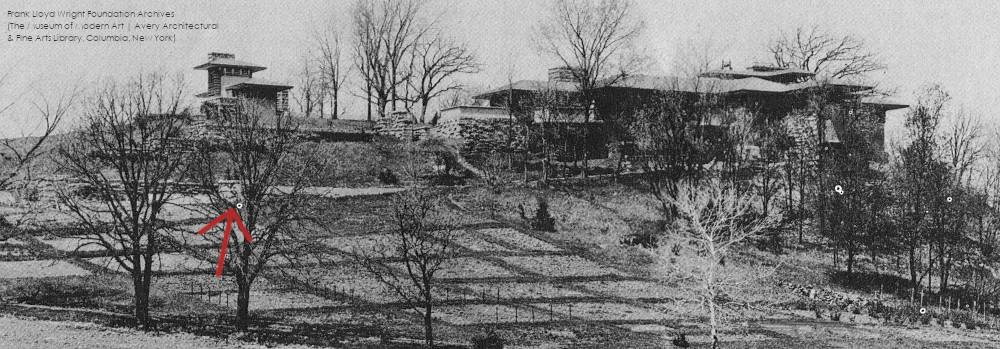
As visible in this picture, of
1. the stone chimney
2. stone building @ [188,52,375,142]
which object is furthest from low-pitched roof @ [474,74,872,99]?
stone building @ [188,52,375,142]

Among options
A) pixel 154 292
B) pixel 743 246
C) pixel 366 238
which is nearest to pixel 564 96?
pixel 743 246

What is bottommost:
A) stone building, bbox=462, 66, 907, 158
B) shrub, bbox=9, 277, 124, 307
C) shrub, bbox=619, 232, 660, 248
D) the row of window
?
shrub, bbox=9, 277, 124, 307

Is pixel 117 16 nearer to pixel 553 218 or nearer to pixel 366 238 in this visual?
pixel 366 238

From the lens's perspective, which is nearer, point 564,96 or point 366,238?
point 366,238

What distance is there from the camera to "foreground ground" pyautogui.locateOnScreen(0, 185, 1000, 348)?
21.6 m

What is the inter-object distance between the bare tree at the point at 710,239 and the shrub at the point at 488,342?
521cm

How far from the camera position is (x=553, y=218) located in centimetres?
3391

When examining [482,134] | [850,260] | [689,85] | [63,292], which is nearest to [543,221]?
[482,134]

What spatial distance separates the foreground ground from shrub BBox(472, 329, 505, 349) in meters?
0.67

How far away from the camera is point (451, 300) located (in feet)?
84.0

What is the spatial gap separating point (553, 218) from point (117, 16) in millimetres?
19414

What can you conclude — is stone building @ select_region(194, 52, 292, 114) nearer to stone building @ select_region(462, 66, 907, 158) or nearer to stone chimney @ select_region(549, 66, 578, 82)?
stone building @ select_region(462, 66, 907, 158)

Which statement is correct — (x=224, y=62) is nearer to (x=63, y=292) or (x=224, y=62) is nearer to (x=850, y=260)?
(x=63, y=292)

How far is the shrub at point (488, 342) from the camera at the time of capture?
20.9 meters
